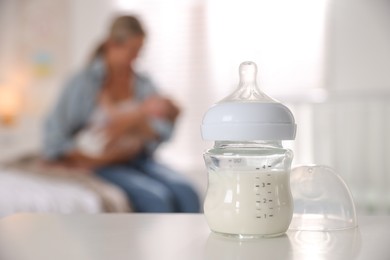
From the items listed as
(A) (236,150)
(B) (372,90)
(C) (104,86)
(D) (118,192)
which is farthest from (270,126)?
(C) (104,86)

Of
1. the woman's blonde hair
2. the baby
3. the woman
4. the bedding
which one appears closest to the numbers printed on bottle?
the bedding

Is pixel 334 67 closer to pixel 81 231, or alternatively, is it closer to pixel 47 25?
pixel 47 25

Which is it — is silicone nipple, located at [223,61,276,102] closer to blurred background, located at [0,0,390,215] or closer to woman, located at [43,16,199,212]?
blurred background, located at [0,0,390,215]

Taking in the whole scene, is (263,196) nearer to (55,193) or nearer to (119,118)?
(55,193)

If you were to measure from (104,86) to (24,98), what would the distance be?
0.69 meters

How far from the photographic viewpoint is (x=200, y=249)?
55cm

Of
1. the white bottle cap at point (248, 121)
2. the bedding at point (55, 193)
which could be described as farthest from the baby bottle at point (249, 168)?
the bedding at point (55, 193)

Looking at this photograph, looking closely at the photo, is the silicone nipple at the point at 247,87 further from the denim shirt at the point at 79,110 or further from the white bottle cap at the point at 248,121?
the denim shirt at the point at 79,110

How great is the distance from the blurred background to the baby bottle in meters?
1.94

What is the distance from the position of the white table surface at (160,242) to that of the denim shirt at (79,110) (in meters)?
2.14

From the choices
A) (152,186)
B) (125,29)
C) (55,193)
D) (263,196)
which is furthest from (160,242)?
(125,29)

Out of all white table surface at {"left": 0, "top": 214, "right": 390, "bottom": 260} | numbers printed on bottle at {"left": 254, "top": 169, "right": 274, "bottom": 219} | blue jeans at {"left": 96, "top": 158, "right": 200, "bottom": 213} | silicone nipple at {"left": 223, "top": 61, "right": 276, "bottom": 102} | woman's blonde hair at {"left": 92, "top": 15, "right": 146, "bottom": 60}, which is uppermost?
woman's blonde hair at {"left": 92, "top": 15, "right": 146, "bottom": 60}

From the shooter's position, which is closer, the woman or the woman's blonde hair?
the woman

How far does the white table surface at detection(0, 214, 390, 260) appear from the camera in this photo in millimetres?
530
